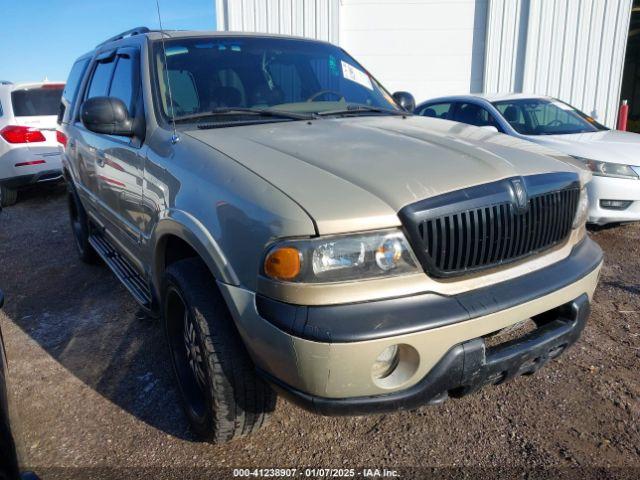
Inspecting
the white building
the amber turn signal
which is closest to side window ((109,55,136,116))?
the amber turn signal

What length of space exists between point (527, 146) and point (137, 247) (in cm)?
221

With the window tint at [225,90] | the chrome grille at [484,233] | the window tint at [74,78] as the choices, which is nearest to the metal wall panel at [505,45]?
the window tint at [74,78]

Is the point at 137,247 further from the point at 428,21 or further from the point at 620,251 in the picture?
the point at 428,21

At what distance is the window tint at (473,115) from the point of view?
6.79 meters

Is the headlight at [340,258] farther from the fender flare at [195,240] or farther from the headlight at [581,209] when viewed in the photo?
the headlight at [581,209]

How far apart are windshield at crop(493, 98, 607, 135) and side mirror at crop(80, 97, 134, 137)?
16.6 feet

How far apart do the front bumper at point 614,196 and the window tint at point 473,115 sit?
1.85 metres

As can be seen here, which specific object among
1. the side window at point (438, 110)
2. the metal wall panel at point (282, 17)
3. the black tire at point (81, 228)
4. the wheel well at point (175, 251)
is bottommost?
the black tire at point (81, 228)

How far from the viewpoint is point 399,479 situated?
218cm

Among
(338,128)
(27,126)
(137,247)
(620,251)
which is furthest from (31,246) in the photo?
(620,251)

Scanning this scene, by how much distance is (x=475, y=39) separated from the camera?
1075 cm

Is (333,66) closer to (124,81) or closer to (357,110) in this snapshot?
(357,110)

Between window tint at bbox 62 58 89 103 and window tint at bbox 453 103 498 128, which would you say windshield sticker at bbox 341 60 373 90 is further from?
window tint at bbox 453 103 498 128

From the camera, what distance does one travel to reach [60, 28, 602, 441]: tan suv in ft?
5.67
